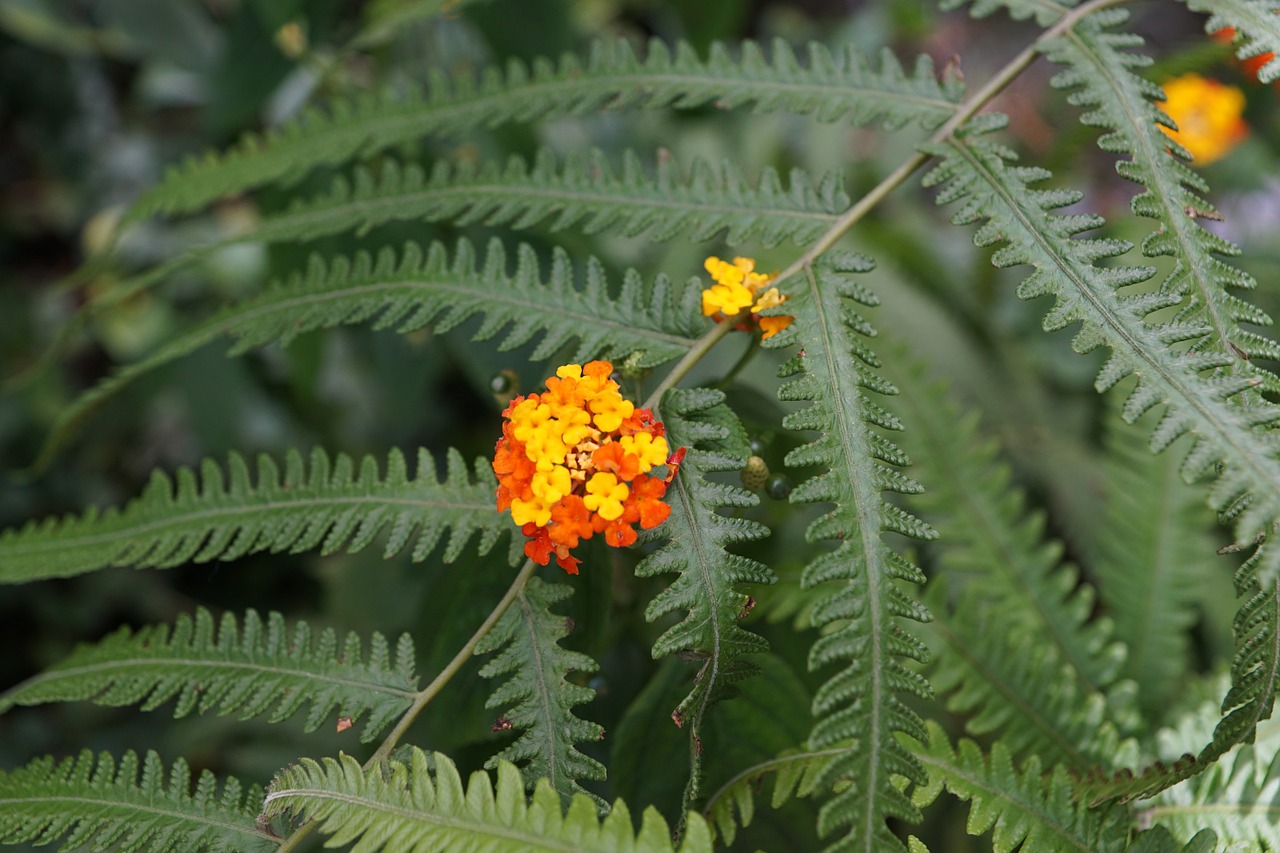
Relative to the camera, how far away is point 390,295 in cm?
140

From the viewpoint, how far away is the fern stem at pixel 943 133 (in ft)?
4.17

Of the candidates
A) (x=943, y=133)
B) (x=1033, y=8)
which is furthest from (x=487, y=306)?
(x=1033, y=8)

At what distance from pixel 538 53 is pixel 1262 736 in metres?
1.86

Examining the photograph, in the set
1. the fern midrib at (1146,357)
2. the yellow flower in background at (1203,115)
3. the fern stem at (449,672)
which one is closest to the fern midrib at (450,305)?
the fern stem at (449,672)

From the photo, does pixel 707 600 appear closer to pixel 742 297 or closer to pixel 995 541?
pixel 742 297

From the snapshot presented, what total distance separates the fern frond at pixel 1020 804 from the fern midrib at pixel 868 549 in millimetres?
304

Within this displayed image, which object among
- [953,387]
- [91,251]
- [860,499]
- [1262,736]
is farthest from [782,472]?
[91,251]

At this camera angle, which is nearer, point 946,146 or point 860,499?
point 860,499

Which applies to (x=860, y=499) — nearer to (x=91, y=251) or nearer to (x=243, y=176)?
(x=243, y=176)

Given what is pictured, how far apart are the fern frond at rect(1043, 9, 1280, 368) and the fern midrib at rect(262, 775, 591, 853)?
35.3 inches

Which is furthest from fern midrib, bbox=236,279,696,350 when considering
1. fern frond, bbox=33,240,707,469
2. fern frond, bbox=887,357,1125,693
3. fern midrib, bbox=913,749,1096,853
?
fern frond, bbox=887,357,1125,693

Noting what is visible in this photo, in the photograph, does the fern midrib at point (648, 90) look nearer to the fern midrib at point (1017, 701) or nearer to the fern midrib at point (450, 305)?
the fern midrib at point (450, 305)

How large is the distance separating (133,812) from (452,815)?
459 millimetres

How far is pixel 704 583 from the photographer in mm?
1022
